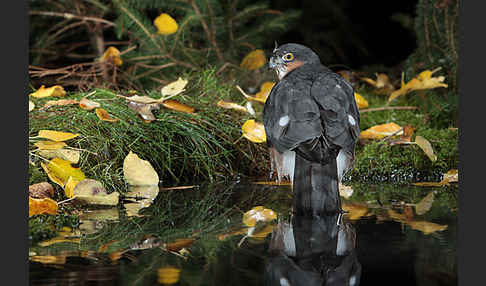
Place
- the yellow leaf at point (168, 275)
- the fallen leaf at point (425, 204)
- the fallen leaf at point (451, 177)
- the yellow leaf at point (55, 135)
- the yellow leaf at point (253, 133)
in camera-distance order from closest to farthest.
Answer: the yellow leaf at point (168, 275) → the fallen leaf at point (425, 204) → the yellow leaf at point (55, 135) → the fallen leaf at point (451, 177) → the yellow leaf at point (253, 133)

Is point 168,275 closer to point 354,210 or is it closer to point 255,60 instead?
point 354,210

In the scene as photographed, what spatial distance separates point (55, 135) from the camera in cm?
188

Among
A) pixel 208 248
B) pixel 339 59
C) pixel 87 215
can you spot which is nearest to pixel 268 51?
pixel 339 59

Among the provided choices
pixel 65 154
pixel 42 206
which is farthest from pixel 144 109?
pixel 42 206

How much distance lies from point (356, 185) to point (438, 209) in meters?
0.43

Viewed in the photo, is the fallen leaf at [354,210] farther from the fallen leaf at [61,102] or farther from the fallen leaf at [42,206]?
the fallen leaf at [61,102]

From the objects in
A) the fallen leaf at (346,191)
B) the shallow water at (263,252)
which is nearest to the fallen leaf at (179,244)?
the shallow water at (263,252)

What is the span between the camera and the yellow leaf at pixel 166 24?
120 inches

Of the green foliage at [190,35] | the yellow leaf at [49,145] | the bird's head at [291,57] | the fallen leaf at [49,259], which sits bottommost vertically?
the fallen leaf at [49,259]

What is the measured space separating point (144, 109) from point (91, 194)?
23.6 inches

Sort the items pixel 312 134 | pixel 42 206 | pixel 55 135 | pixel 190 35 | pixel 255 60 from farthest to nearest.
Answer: pixel 190 35 → pixel 255 60 → pixel 55 135 → pixel 42 206 → pixel 312 134

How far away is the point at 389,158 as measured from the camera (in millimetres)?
2174

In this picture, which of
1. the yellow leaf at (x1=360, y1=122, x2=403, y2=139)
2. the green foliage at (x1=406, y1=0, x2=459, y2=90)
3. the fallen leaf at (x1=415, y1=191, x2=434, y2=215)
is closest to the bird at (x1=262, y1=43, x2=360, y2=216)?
the fallen leaf at (x1=415, y1=191, x2=434, y2=215)

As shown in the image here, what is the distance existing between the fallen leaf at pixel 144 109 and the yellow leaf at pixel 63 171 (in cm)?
44
